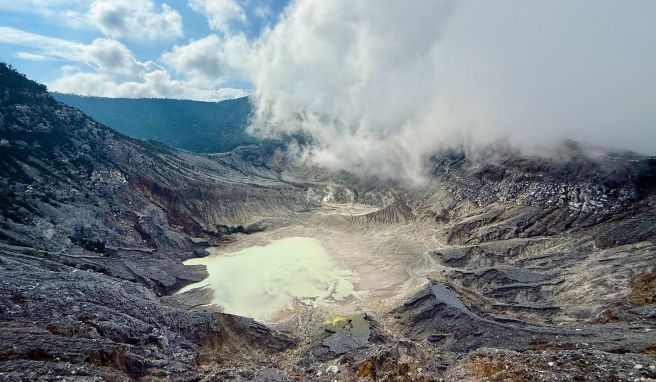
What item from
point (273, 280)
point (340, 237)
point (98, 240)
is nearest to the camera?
point (98, 240)

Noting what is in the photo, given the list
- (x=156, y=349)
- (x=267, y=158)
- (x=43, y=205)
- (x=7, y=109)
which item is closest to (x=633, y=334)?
(x=156, y=349)

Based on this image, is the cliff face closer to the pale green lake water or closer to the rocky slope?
the rocky slope

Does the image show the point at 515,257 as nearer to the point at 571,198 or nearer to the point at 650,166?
the point at 571,198

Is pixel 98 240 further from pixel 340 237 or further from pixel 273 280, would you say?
pixel 340 237

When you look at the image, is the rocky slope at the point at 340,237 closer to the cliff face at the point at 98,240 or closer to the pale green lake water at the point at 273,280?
the cliff face at the point at 98,240

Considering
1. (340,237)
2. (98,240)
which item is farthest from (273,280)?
(340,237)

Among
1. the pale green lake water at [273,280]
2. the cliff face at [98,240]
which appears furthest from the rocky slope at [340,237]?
the pale green lake water at [273,280]

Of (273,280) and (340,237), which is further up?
(340,237)
